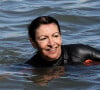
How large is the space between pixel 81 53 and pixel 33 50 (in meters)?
1.82

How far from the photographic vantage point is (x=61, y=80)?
207 inches

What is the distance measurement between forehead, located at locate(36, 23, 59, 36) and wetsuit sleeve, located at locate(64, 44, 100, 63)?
1.54 feet

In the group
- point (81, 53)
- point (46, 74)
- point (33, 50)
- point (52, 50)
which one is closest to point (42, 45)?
point (52, 50)

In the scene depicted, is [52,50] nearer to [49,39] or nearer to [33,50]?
[49,39]

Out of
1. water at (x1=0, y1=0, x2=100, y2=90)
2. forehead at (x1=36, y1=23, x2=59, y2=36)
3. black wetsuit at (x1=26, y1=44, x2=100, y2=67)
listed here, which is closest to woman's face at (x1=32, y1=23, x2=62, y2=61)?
forehead at (x1=36, y1=23, x2=59, y2=36)

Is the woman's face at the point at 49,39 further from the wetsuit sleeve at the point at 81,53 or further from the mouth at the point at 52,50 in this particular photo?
the wetsuit sleeve at the point at 81,53

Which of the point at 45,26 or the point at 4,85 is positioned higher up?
the point at 45,26

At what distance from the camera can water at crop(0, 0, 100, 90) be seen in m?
5.18

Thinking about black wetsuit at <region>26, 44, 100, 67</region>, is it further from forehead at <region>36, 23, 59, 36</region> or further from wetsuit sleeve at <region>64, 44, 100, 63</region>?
forehead at <region>36, 23, 59, 36</region>

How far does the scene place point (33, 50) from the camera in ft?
23.9

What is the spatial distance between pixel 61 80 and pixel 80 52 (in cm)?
55

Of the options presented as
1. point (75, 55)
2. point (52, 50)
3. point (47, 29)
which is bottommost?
point (75, 55)

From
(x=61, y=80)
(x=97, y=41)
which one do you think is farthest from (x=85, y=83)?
(x=97, y=41)

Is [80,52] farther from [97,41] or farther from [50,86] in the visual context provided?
[97,41]
